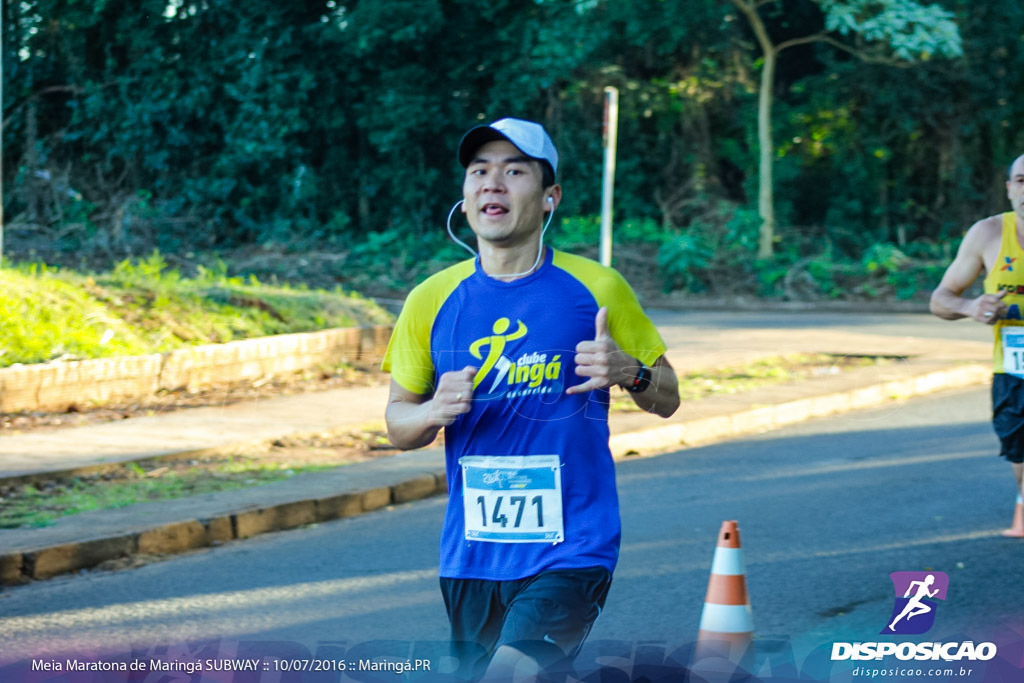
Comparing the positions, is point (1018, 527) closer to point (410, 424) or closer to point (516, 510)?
point (516, 510)

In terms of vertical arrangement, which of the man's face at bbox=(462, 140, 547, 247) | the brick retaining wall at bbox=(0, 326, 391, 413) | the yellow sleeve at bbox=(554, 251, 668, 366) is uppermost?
the man's face at bbox=(462, 140, 547, 247)

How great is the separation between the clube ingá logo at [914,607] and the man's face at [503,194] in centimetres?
239

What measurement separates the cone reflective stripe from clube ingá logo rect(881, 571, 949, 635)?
852 mm

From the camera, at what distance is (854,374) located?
13.1m

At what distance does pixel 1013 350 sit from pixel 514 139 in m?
3.75

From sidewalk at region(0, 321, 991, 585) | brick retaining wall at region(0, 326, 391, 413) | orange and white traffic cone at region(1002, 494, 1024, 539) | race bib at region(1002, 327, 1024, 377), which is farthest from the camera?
brick retaining wall at region(0, 326, 391, 413)

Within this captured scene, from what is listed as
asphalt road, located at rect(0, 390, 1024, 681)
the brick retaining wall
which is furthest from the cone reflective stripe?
the brick retaining wall

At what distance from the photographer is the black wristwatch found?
3.21m

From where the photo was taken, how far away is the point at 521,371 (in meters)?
3.18

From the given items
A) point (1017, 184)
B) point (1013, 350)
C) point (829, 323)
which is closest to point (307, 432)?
point (1013, 350)

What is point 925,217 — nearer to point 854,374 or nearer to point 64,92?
point 854,374

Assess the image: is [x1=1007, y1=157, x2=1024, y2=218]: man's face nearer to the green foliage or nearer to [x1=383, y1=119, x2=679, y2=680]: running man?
[x1=383, y1=119, x2=679, y2=680]: running man

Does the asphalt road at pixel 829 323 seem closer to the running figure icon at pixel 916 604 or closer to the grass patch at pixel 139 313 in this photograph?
the grass patch at pixel 139 313

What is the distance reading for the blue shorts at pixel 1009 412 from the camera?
621cm
